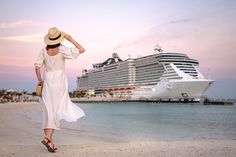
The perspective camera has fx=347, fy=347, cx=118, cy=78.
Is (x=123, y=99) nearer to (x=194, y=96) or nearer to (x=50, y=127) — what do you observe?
(x=194, y=96)

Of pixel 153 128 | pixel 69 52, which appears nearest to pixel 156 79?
pixel 153 128

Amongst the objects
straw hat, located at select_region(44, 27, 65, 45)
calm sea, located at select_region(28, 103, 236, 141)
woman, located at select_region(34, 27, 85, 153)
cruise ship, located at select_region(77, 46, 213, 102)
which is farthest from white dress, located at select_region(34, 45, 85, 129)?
cruise ship, located at select_region(77, 46, 213, 102)

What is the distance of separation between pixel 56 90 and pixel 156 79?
6568 centimetres

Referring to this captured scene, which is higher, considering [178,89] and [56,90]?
[178,89]

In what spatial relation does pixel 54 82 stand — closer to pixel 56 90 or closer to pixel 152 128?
pixel 56 90

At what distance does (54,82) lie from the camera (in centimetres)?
562

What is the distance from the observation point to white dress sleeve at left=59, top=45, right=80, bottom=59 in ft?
18.6

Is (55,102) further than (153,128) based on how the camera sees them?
No

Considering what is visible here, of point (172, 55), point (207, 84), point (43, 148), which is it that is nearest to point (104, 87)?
point (172, 55)

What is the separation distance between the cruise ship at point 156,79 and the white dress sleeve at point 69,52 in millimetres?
60430

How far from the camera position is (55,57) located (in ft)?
18.7

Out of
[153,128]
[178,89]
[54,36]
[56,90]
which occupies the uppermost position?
[178,89]

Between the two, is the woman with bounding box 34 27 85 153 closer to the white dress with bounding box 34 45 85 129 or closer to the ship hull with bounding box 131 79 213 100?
the white dress with bounding box 34 45 85 129

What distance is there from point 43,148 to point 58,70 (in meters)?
1.49
